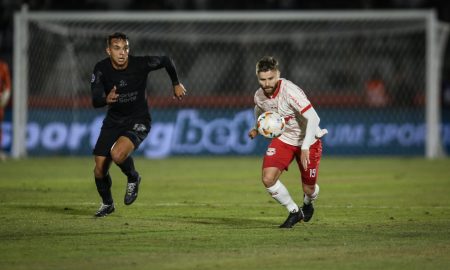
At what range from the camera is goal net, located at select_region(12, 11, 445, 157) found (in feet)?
74.5

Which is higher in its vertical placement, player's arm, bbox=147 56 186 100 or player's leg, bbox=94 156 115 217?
player's arm, bbox=147 56 186 100

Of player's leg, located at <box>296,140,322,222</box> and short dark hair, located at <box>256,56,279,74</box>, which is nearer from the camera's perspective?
short dark hair, located at <box>256,56,279,74</box>

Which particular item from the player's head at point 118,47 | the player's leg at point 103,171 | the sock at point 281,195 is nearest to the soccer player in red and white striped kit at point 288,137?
the sock at point 281,195

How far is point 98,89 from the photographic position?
34.4 feet

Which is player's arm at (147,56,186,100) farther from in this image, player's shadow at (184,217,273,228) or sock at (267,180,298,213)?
sock at (267,180,298,213)

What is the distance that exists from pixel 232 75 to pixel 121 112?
1335cm

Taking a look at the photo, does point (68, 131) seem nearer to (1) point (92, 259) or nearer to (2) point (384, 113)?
(2) point (384, 113)

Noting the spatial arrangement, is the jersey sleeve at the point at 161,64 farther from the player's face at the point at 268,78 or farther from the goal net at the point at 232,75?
the goal net at the point at 232,75

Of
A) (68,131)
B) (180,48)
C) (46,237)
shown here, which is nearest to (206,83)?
(180,48)

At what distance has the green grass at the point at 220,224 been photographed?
7.59m

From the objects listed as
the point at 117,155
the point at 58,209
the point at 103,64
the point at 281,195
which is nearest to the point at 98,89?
the point at 103,64

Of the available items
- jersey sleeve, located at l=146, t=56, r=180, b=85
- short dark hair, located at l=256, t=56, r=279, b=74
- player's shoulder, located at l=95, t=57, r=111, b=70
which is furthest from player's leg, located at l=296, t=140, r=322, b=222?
player's shoulder, located at l=95, t=57, r=111, b=70

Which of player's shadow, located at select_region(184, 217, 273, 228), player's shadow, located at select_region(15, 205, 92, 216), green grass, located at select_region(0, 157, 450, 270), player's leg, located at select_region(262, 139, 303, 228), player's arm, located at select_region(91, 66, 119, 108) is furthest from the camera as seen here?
player's shadow, located at select_region(15, 205, 92, 216)

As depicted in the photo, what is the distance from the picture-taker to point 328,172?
18.7 meters
